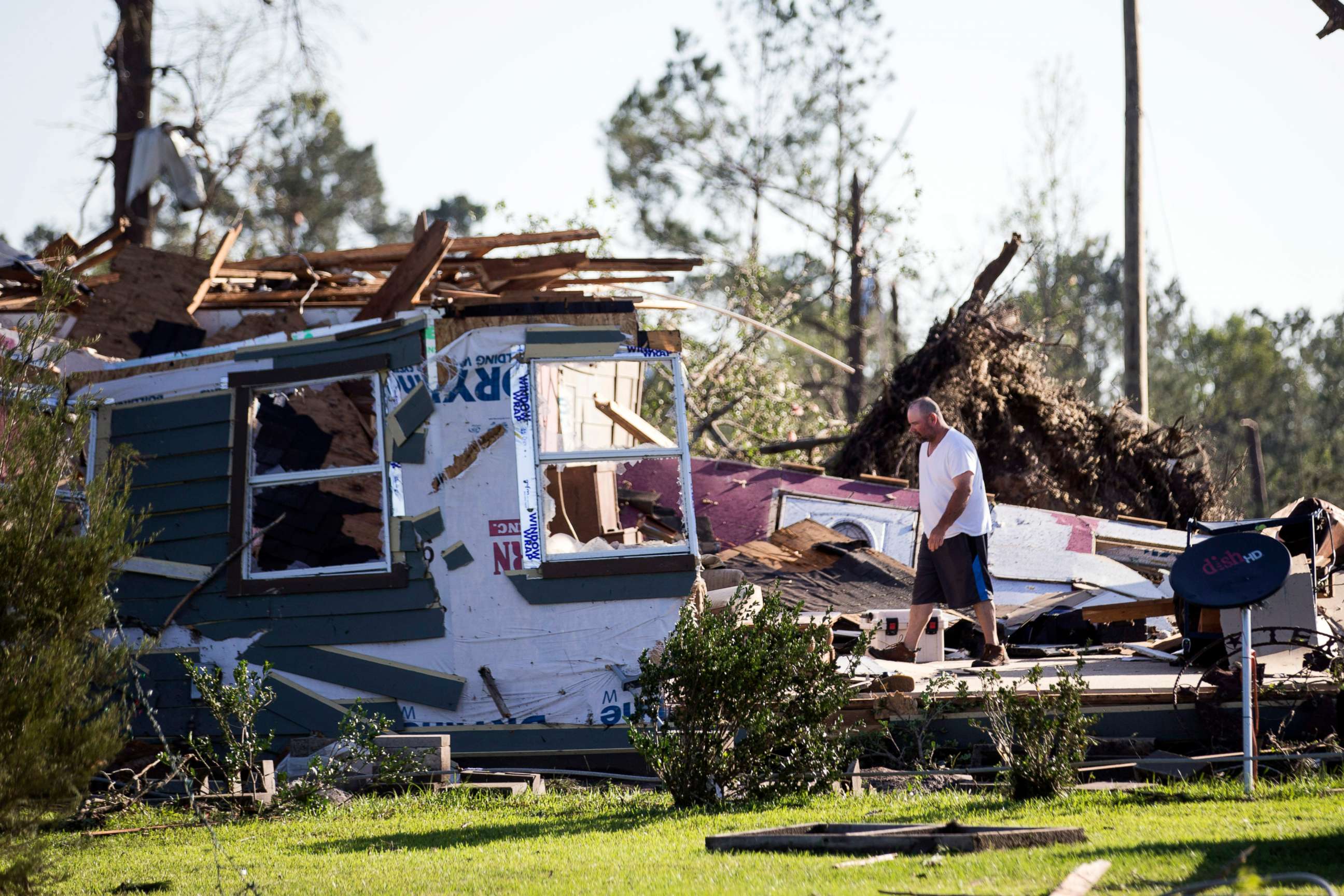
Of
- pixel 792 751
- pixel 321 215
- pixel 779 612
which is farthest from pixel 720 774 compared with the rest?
pixel 321 215

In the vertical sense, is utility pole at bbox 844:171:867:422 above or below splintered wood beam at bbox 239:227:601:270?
above

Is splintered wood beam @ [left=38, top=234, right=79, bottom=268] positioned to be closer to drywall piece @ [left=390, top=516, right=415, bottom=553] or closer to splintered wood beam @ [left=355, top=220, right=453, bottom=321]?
splintered wood beam @ [left=355, top=220, right=453, bottom=321]

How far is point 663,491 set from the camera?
13.8 meters

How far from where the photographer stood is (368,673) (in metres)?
8.44

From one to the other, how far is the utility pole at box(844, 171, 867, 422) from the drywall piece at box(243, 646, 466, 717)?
16.0 meters

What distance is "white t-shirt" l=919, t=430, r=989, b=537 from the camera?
893 centimetres

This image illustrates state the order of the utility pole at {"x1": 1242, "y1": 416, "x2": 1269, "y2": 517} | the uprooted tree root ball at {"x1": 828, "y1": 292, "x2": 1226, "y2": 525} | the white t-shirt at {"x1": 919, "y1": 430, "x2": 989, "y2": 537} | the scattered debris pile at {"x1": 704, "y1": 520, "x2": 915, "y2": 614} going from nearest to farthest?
the white t-shirt at {"x1": 919, "y1": 430, "x2": 989, "y2": 537}
the scattered debris pile at {"x1": 704, "y1": 520, "x2": 915, "y2": 614}
the uprooted tree root ball at {"x1": 828, "y1": 292, "x2": 1226, "y2": 525}
the utility pole at {"x1": 1242, "y1": 416, "x2": 1269, "y2": 517}

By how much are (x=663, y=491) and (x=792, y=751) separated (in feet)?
24.4

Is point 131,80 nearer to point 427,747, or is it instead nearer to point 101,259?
point 101,259

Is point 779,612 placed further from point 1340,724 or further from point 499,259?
point 499,259

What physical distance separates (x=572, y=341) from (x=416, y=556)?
1699 millimetres

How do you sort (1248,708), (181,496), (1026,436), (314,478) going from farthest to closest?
(1026,436) → (181,496) → (314,478) → (1248,708)

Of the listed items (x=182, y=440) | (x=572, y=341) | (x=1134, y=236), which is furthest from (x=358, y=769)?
(x=1134, y=236)

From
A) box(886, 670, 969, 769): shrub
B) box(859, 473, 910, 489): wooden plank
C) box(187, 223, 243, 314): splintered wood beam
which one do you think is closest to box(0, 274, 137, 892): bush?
box(886, 670, 969, 769): shrub
